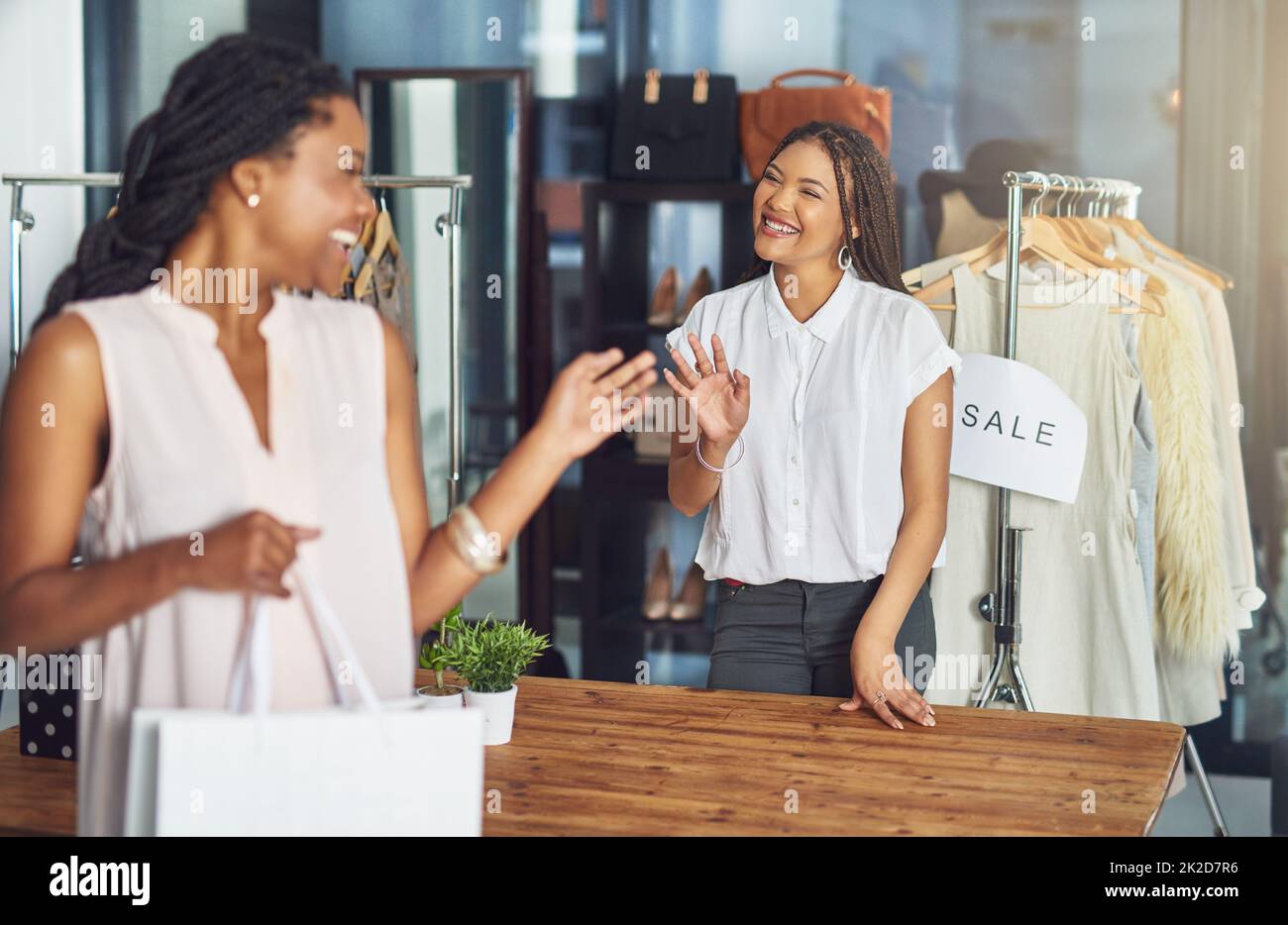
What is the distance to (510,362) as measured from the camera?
192 inches

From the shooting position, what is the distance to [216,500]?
1223 millimetres

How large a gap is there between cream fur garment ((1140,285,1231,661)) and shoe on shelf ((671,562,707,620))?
5.71ft

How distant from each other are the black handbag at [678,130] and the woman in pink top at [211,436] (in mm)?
3064

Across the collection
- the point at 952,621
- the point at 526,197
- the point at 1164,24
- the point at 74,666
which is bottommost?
the point at 952,621

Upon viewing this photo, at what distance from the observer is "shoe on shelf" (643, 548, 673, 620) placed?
15.0 feet

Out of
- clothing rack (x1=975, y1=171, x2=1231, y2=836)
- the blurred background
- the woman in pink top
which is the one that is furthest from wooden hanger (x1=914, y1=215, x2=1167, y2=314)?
the woman in pink top

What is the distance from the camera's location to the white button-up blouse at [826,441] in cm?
233

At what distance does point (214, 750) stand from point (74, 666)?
0.88 metres

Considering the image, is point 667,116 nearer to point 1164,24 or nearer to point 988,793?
point 1164,24

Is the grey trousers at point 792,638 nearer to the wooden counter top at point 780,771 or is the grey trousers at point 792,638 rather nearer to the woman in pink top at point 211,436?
the wooden counter top at point 780,771

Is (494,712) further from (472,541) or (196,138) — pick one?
(196,138)
